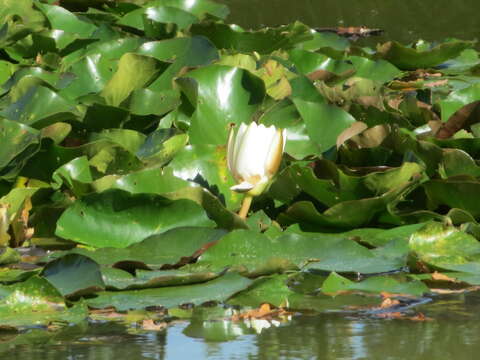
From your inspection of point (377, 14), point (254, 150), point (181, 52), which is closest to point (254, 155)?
point (254, 150)

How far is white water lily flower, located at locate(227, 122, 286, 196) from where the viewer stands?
5.92 ft

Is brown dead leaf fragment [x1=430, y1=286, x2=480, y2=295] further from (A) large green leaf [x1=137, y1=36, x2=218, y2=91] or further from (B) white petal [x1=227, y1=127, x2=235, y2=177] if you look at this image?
(A) large green leaf [x1=137, y1=36, x2=218, y2=91]

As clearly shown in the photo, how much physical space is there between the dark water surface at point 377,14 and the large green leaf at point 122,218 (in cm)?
302

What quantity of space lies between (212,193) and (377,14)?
10.4ft

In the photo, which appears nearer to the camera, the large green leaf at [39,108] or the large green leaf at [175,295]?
the large green leaf at [175,295]

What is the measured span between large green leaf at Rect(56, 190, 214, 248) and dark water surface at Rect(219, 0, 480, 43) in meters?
3.02

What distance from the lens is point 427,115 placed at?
7.83ft

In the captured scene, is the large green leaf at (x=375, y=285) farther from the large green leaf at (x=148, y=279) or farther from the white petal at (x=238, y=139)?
the white petal at (x=238, y=139)

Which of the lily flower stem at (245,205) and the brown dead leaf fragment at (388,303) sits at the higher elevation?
the lily flower stem at (245,205)

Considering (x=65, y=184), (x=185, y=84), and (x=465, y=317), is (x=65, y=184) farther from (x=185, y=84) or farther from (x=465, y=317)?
(x=465, y=317)

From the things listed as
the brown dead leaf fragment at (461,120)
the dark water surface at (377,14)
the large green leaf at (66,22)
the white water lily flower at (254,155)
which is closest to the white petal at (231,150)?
the white water lily flower at (254,155)

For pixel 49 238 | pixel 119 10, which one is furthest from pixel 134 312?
pixel 119 10

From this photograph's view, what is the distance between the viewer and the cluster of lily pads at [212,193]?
1533 millimetres

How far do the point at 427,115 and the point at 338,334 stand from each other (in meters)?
1.15
